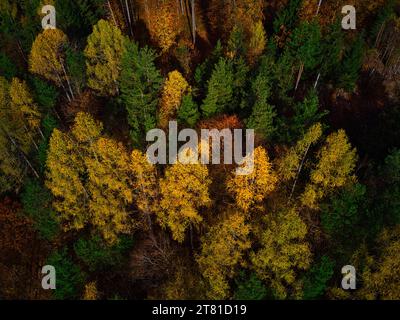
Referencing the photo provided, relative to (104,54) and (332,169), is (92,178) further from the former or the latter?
(332,169)

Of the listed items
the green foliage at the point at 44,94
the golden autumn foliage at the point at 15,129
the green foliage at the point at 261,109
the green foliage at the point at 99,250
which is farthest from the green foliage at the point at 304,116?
the golden autumn foliage at the point at 15,129

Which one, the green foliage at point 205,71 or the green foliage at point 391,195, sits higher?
the green foliage at point 205,71

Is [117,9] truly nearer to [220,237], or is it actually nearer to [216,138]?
[216,138]

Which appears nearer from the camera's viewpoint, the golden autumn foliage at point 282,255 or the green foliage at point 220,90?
the golden autumn foliage at point 282,255

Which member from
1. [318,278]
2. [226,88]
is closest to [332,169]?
[318,278]

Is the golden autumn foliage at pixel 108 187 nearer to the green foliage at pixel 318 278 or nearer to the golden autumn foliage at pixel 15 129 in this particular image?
the golden autumn foliage at pixel 15 129

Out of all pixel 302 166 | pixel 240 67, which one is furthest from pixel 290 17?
pixel 302 166

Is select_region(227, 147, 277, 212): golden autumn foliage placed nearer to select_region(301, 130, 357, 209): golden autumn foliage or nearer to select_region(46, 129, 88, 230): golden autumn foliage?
select_region(301, 130, 357, 209): golden autumn foliage
